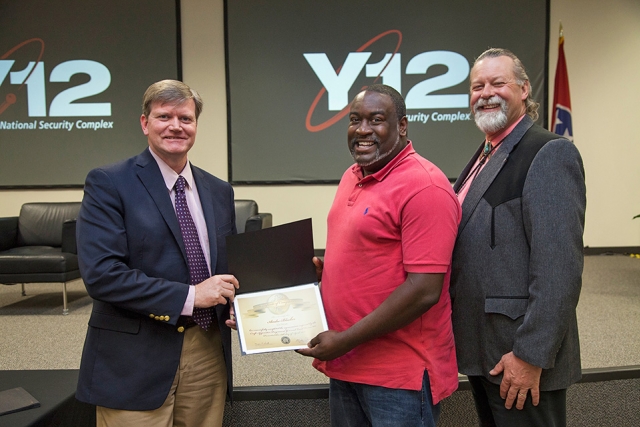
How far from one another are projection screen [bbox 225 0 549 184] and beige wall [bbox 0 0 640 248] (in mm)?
232

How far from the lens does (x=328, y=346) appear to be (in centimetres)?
140

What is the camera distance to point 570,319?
1.40 m

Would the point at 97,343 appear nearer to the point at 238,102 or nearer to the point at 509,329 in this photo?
the point at 509,329

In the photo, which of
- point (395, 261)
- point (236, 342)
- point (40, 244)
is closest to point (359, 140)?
point (395, 261)

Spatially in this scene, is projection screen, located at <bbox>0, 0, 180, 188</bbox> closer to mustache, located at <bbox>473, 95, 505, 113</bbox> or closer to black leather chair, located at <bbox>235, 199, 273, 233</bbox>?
black leather chair, located at <bbox>235, 199, 273, 233</bbox>

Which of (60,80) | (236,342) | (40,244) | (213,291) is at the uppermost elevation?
(60,80)

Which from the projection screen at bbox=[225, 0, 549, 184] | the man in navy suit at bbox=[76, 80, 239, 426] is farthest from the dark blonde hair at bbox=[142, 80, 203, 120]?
the projection screen at bbox=[225, 0, 549, 184]

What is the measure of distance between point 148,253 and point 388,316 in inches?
29.4

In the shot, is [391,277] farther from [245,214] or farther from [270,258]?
[245,214]

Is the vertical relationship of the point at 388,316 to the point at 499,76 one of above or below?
below

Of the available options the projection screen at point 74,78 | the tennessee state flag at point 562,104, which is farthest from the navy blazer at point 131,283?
the tennessee state flag at point 562,104

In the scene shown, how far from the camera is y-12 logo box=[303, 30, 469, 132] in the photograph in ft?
20.5

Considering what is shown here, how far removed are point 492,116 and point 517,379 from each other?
799 mm

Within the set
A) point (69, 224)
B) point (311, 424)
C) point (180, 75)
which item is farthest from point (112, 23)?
point (311, 424)
